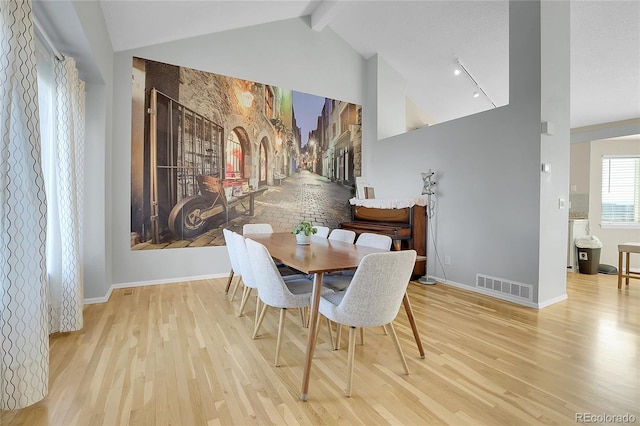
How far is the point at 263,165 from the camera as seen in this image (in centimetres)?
483

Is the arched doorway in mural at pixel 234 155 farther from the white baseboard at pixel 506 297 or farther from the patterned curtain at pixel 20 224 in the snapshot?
the white baseboard at pixel 506 297

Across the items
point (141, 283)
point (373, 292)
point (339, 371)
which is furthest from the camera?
point (141, 283)

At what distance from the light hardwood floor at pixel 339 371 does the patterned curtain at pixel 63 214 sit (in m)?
0.22

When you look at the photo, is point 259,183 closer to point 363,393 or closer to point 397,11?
point 397,11

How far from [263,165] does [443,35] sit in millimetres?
3349

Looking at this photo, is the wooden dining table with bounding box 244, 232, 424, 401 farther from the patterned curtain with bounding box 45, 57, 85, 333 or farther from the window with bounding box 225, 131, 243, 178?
the window with bounding box 225, 131, 243, 178

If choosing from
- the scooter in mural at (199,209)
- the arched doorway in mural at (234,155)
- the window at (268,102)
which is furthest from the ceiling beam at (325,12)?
the scooter in mural at (199,209)

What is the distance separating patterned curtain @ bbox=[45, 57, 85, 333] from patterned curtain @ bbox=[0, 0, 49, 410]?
1011 mm

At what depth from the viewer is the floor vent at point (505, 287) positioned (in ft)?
10.7

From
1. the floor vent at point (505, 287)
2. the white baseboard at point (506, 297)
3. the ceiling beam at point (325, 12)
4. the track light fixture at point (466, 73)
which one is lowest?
the white baseboard at point (506, 297)

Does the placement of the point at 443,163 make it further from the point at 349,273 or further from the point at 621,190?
the point at 621,190

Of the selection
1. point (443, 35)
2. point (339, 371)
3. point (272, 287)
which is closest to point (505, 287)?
point (339, 371)

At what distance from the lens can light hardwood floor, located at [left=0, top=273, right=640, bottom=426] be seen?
155 centimetres

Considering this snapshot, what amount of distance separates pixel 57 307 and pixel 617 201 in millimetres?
8760
